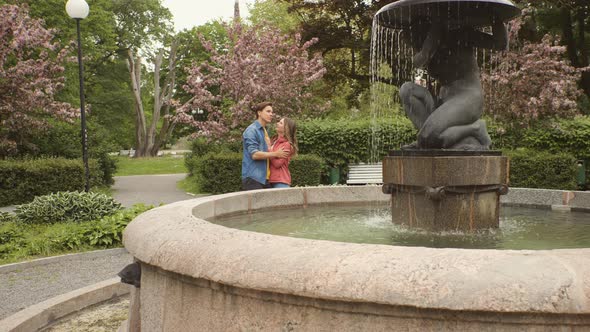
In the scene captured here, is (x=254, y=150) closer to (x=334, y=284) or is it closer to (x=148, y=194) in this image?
(x=334, y=284)

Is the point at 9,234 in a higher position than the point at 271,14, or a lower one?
lower

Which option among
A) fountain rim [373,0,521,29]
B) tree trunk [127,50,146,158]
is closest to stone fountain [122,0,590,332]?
fountain rim [373,0,521,29]

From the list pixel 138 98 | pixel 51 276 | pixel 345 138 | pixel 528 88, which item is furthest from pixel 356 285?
pixel 138 98

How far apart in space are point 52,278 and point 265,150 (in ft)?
9.90

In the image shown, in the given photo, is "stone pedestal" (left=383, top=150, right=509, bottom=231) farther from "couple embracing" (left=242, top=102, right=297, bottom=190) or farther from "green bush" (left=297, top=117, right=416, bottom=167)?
"green bush" (left=297, top=117, right=416, bottom=167)

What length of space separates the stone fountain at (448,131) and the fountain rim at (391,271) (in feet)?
8.27

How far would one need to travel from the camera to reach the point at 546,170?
13.4m

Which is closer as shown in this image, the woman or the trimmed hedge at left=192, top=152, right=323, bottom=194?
the woman

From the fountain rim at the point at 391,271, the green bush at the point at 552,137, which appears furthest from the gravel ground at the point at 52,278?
the green bush at the point at 552,137

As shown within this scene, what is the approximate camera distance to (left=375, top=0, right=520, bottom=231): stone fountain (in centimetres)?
480

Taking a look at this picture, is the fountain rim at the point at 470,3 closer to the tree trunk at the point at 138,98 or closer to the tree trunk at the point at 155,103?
the tree trunk at the point at 155,103

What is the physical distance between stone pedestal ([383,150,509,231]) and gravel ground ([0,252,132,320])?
380cm

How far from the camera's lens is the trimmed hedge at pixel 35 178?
1420 centimetres

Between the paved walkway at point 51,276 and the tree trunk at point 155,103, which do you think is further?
the tree trunk at point 155,103
